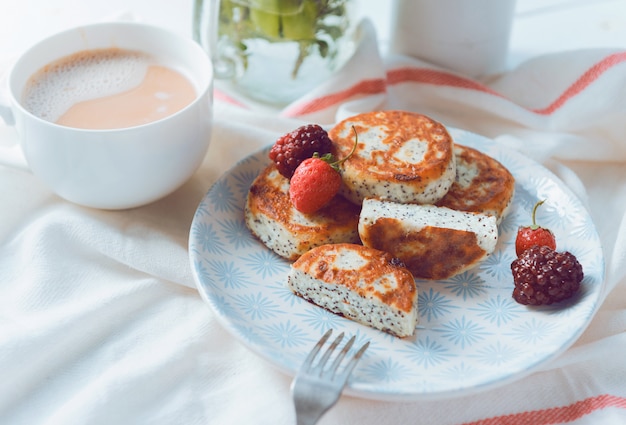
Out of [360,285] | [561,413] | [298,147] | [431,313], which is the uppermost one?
[298,147]

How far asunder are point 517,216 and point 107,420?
119 cm

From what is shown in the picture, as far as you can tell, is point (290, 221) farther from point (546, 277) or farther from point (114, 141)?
point (546, 277)

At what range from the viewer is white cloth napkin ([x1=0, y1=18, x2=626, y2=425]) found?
1.76 m

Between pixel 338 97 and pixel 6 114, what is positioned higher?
pixel 6 114

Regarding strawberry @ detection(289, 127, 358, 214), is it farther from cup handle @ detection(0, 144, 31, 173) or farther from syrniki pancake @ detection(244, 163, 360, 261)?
cup handle @ detection(0, 144, 31, 173)

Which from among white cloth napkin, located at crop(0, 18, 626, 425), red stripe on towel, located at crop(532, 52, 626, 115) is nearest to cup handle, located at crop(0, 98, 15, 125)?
white cloth napkin, located at crop(0, 18, 626, 425)

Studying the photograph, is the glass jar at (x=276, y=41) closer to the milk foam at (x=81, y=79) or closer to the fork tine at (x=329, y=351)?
the milk foam at (x=81, y=79)

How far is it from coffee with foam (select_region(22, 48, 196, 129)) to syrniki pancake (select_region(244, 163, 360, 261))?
0.37 meters

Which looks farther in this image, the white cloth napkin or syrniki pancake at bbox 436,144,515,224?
syrniki pancake at bbox 436,144,515,224

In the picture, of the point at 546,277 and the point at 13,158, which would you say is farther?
the point at 13,158

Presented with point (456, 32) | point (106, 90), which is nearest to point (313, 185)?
point (106, 90)

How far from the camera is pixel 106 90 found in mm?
2246

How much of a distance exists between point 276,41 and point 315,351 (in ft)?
4.12

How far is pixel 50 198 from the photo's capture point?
2.29 metres
